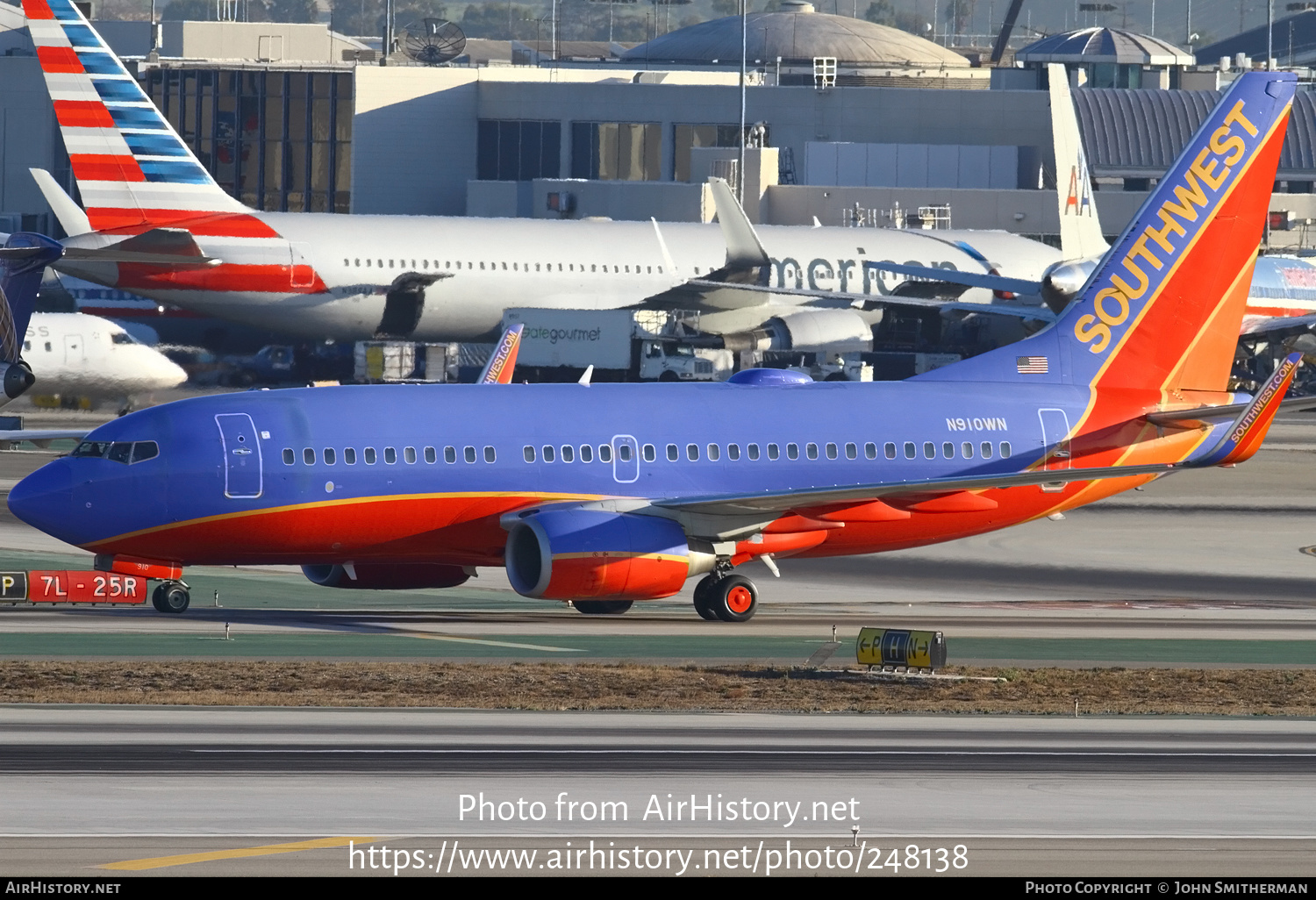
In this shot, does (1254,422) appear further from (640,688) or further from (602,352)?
(602,352)

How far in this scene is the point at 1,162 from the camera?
127 m

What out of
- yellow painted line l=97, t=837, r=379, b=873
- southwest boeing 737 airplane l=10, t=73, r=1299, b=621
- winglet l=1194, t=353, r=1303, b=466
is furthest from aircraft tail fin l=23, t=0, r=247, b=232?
yellow painted line l=97, t=837, r=379, b=873

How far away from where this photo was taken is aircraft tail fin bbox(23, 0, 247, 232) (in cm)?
7256

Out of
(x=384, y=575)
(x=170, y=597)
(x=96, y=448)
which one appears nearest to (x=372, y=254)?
(x=384, y=575)

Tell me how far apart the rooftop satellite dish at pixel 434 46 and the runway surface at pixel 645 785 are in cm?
11831

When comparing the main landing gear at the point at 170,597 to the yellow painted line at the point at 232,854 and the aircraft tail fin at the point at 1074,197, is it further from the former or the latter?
the aircraft tail fin at the point at 1074,197

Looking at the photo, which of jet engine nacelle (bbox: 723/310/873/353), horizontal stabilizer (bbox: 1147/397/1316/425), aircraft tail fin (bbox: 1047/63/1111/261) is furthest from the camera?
jet engine nacelle (bbox: 723/310/873/353)

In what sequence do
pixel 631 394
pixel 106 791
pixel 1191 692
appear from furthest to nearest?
pixel 631 394 < pixel 1191 692 < pixel 106 791

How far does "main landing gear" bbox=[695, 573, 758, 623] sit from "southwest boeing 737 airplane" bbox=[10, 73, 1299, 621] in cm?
4

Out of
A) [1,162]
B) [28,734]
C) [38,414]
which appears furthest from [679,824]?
[1,162]

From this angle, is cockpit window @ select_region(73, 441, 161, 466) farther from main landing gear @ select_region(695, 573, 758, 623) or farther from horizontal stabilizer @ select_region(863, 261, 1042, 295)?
horizontal stabilizer @ select_region(863, 261, 1042, 295)
